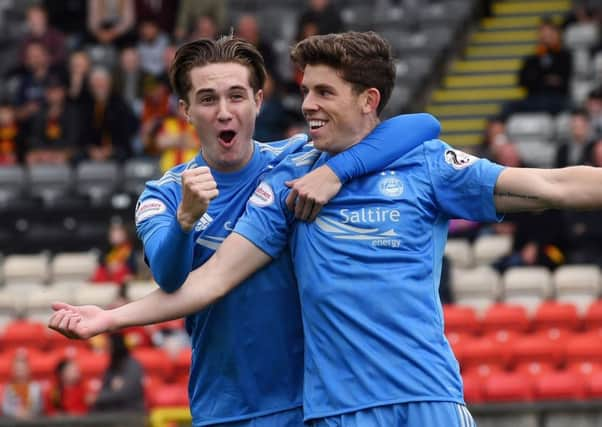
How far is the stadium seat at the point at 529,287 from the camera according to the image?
1346cm

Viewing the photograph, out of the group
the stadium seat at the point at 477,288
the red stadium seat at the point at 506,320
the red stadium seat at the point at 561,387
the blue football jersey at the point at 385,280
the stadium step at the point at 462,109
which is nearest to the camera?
the blue football jersey at the point at 385,280

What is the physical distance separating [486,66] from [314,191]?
12883 mm

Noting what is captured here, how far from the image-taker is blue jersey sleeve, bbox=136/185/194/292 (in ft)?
18.4

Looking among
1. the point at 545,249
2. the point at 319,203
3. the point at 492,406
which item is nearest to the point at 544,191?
the point at 319,203

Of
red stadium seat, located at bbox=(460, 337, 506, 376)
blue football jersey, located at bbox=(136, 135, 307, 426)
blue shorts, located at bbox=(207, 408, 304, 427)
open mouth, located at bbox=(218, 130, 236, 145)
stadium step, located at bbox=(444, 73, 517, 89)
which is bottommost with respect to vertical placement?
red stadium seat, located at bbox=(460, 337, 506, 376)

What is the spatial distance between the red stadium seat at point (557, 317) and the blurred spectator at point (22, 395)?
392 cm

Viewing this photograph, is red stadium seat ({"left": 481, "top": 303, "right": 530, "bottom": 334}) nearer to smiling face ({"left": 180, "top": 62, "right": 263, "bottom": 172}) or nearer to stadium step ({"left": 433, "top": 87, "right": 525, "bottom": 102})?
stadium step ({"left": 433, "top": 87, "right": 525, "bottom": 102})

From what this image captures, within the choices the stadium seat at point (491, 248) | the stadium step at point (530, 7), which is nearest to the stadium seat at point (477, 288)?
the stadium seat at point (491, 248)

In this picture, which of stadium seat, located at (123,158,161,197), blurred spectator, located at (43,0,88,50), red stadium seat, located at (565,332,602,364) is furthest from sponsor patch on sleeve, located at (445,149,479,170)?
blurred spectator, located at (43,0,88,50)

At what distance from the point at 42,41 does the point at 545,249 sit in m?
6.76

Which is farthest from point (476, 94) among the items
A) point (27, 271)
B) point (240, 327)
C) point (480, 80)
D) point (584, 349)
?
point (240, 327)

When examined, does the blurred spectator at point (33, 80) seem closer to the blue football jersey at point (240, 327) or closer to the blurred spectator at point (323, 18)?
the blurred spectator at point (323, 18)

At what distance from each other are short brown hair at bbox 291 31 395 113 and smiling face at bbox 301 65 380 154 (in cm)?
2

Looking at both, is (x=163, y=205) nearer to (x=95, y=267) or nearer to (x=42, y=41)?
(x=95, y=267)
